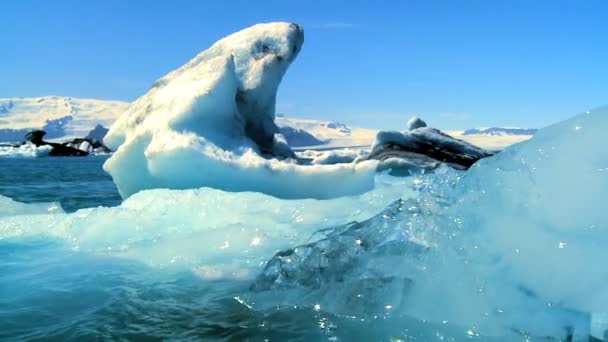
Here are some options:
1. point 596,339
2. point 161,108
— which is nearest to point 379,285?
point 596,339

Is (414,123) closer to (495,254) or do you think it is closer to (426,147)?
(426,147)

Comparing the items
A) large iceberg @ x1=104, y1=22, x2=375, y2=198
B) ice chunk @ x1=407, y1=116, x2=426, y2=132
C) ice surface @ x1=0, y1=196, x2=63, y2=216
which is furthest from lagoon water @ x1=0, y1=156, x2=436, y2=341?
ice chunk @ x1=407, y1=116, x2=426, y2=132

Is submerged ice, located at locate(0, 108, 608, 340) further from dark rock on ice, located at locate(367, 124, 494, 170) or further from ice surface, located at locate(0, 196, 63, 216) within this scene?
dark rock on ice, located at locate(367, 124, 494, 170)

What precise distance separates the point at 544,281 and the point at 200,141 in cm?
522

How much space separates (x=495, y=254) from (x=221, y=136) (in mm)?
5243

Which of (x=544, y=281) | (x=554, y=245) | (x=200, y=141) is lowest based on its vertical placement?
(x=544, y=281)

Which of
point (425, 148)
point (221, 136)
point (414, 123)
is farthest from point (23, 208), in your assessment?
point (414, 123)

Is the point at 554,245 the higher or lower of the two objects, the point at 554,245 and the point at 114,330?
the higher

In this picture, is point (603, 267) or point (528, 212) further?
point (528, 212)

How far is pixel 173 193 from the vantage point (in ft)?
19.0

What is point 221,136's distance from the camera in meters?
7.27

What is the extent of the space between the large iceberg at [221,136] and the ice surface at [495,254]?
152 inches

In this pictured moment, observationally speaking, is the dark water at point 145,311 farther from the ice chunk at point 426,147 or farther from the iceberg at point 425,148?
the ice chunk at point 426,147

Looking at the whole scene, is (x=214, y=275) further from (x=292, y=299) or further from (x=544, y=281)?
(x=544, y=281)
